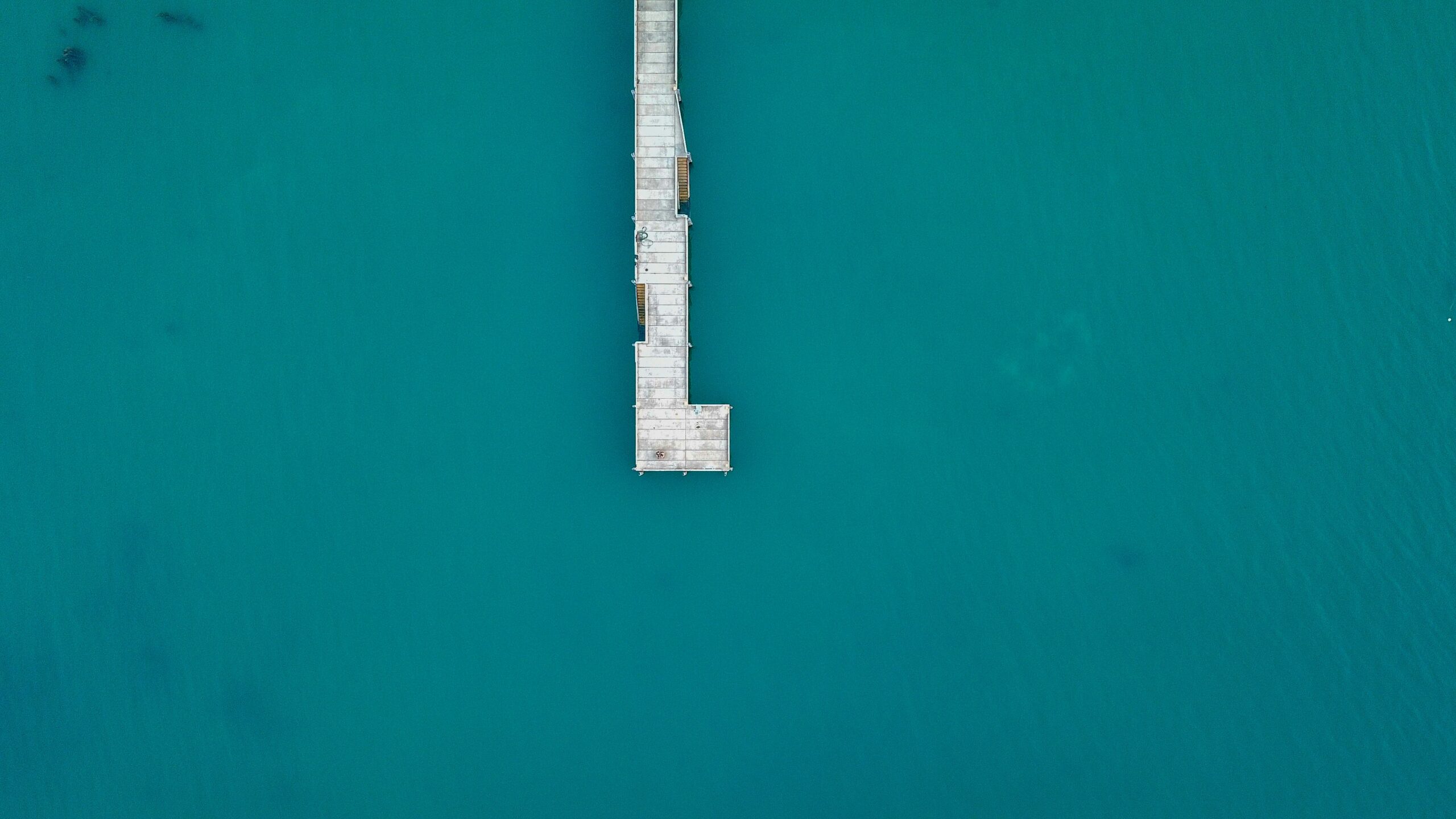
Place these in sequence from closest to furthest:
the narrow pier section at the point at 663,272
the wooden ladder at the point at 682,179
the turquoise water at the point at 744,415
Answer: the narrow pier section at the point at 663,272 < the wooden ladder at the point at 682,179 < the turquoise water at the point at 744,415

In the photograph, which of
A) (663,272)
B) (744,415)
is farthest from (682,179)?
(744,415)

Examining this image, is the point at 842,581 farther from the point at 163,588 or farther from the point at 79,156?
the point at 79,156

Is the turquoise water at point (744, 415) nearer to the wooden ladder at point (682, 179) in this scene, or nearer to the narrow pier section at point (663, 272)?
the wooden ladder at point (682, 179)

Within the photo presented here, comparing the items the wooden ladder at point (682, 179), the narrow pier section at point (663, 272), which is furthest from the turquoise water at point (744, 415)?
the narrow pier section at point (663, 272)

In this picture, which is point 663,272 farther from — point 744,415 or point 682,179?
point 744,415

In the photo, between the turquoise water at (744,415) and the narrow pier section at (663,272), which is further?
the turquoise water at (744,415)
